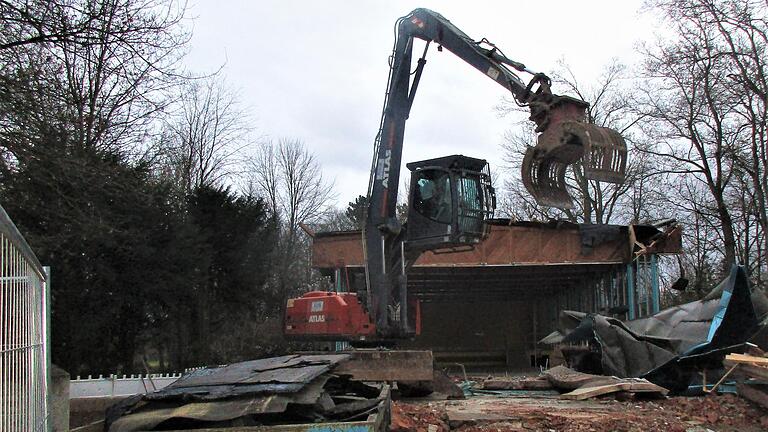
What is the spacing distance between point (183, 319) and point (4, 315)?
15.7m

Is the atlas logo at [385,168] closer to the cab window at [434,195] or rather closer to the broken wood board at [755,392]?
the cab window at [434,195]

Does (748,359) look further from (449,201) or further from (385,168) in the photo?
(385,168)

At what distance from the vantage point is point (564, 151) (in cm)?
1176

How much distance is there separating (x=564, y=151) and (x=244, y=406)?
8.45 m

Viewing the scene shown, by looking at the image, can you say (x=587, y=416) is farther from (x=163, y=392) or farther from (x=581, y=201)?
(x=581, y=201)

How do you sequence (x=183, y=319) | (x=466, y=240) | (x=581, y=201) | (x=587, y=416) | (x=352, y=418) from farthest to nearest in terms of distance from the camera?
(x=581, y=201) → (x=183, y=319) → (x=466, y=240) → (x=587, y=416) → (x=352, y=418)

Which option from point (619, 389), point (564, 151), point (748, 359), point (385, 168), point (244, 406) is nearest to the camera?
point (244, 406)

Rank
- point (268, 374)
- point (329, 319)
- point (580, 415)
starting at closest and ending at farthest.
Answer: point (268, 374), point (580, 415), point (329, 319)

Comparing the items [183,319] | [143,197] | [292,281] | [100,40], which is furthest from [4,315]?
[292,281]

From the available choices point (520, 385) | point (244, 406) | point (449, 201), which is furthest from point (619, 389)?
point (244, 406)

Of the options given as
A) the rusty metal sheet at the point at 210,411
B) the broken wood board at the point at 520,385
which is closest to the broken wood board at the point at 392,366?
the broken wood board at the point at 520,385

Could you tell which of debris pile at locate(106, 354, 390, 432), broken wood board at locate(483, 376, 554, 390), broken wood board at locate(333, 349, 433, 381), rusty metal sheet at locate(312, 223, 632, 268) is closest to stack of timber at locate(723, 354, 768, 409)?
broken wood board at locate(483, 376, 554, 390)

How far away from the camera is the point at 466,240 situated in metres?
11.9

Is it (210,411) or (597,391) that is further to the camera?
(597,391)
